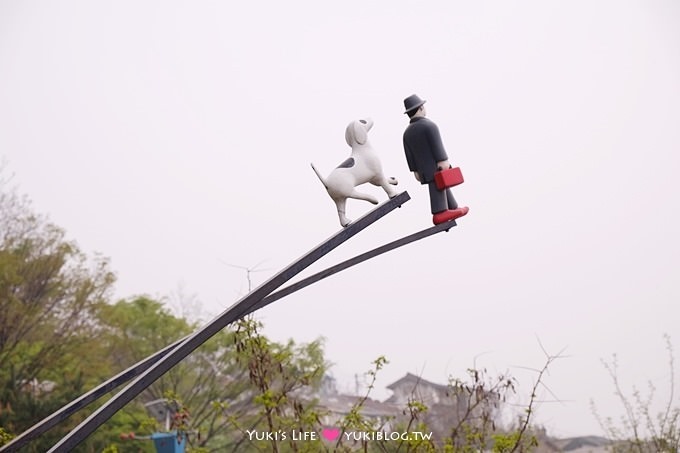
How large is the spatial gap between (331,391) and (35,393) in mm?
4446

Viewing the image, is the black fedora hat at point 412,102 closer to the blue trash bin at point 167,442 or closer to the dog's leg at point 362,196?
the dog's leg at point 362,196

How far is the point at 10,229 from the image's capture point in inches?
311

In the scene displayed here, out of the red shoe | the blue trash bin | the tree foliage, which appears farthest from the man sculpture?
the tree foliage

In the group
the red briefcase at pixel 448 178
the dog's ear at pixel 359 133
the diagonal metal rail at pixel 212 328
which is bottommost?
the diagonal metal rail at pixel 212 328

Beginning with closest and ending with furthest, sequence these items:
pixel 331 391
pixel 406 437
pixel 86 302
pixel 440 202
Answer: pixel 440 202 → pixel 406 437 → pixel 86 302 → pixel 331 391

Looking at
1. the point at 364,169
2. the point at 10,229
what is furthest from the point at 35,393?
the point at 364,169

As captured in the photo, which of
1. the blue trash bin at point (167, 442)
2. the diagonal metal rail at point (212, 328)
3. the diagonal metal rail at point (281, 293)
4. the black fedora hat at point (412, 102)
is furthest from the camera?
the blue trash bin at point (167, 442)

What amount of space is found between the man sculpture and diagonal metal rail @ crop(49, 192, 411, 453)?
9cm

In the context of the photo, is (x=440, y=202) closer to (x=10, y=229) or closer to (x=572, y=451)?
(x=10, y=229)

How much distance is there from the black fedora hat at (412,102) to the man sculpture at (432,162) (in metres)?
0.06

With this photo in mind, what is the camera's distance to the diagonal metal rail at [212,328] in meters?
1.80

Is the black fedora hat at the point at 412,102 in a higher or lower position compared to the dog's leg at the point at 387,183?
higher

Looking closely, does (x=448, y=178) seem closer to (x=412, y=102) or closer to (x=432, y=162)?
(x=432, y=162)

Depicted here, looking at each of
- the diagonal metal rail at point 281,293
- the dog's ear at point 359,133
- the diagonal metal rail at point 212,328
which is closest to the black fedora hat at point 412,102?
the dog's ear at point 359,133
